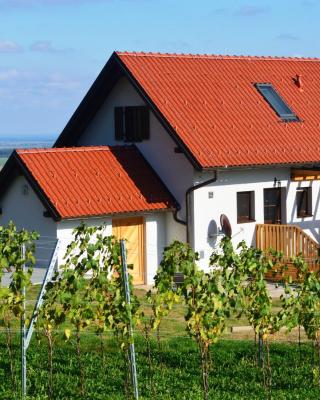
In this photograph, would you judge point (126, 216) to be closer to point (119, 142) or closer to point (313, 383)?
point (119, 142)

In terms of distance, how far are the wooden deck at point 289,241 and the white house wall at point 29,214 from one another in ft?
17.9

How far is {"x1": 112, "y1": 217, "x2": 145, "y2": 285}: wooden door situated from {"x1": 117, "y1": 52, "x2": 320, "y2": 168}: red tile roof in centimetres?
222

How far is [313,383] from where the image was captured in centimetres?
1449

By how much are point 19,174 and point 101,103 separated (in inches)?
167

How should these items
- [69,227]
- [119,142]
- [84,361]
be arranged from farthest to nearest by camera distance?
[119,142] < [69,227] < [84,361]

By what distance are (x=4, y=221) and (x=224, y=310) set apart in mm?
13865

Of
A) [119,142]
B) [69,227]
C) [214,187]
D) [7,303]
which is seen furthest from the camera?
[119,142]

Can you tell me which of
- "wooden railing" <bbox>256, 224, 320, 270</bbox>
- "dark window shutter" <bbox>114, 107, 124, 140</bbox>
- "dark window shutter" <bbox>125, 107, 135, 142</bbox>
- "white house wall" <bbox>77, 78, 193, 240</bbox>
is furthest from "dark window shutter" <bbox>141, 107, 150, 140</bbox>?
"wooden railing" <bbox>256, 224, 320, 270</bbox>

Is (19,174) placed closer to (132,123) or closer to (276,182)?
(132,123)

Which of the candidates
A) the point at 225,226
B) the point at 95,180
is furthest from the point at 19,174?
the point at 225,226

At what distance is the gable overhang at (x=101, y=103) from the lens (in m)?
25.8

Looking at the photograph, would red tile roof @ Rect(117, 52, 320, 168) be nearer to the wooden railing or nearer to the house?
the house

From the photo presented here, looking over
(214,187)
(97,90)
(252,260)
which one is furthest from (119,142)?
(252,260)

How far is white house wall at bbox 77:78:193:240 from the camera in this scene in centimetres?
2594
